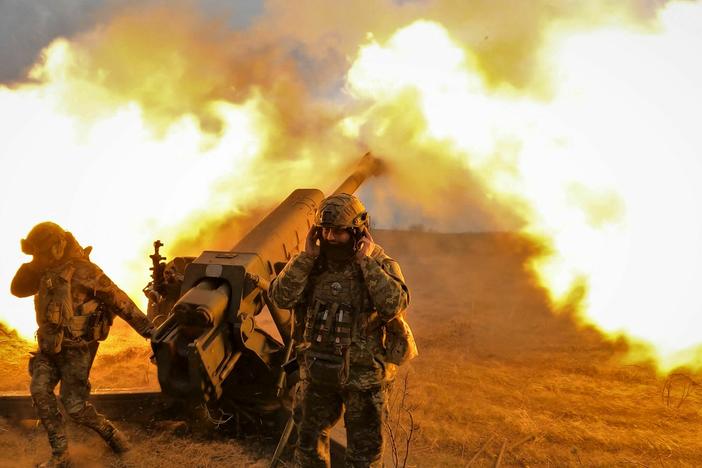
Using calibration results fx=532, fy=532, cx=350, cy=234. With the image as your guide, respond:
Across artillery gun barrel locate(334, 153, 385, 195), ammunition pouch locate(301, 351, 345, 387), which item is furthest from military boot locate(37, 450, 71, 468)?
artillery gun barrel locate(334, 153, 385, 195)

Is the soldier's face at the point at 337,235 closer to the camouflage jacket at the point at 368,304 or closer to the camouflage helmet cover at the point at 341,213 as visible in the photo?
the camouflage helmet cover at the point at 341,213

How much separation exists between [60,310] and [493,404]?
15.9ft

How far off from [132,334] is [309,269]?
6.85 m

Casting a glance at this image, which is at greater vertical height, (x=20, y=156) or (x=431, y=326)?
(x=20, y=156)

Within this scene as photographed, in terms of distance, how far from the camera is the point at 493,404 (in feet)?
21.2

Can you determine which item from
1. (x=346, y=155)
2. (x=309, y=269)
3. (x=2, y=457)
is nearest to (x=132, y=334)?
(x=2, y=457)

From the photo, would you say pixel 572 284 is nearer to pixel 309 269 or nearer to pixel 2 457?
pixel 309 269

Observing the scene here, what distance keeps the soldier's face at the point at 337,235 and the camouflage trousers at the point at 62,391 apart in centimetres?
273

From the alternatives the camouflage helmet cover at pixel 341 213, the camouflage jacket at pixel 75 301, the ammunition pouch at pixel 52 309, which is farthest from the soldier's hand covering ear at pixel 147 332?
the camouflage helmet cover at pixel 341 213

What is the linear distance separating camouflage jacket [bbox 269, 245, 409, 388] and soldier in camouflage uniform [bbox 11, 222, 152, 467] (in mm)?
1947

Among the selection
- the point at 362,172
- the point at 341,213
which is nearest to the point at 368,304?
the point at 341,213

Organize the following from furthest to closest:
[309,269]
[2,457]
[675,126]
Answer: [675,126] < [2,457] < [309,269]

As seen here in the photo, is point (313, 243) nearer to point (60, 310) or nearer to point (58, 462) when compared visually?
point (60, 310)

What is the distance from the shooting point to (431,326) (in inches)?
398
